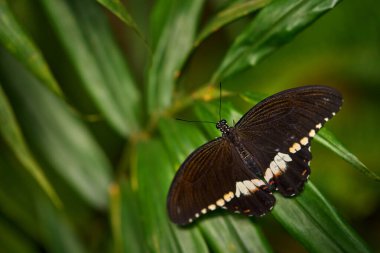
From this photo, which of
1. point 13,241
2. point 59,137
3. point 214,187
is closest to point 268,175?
point 214,187

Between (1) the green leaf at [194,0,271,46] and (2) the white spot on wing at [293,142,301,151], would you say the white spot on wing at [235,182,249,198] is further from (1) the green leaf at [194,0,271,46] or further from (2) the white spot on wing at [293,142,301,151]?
(1) the green leaf at [194,0,271,46]

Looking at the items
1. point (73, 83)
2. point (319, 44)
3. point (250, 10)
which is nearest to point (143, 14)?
point (73, 83)

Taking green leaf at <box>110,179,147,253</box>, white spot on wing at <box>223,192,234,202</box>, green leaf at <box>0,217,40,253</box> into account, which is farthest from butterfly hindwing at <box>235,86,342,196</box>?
green leaf at <box>0,217,40,253</box>

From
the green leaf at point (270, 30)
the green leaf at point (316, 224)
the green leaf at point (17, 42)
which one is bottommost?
the green leaf at point (316, 224)

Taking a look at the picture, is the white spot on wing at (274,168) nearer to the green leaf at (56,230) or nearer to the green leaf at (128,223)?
the green leaf at (128,223)

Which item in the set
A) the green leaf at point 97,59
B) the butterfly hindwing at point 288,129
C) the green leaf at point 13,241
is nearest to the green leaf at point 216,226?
the butterfly hindwing at point 288,129
